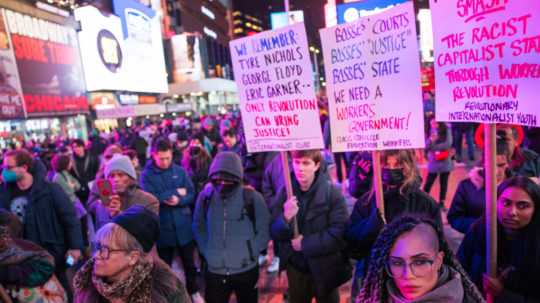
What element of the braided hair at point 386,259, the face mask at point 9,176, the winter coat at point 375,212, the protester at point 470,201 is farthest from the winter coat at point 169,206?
the braided hair at point 386,259

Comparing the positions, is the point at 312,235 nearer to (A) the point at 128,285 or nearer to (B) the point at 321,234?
(B) the point at 321,234

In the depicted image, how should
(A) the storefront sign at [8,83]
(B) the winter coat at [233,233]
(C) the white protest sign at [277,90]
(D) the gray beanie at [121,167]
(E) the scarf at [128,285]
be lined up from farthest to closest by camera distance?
1. (A) the storefront sign at [8,83]
2. (D) the gray beanie at [121,167]
3. (B) the winter coat at [233,233]
4. (C) the white protest sign at [277,90]
5. (E) the scarf at [128,285]

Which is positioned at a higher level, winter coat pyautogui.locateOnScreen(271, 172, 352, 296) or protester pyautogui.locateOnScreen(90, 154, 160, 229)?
protester pyautogui.locateOnScreen(90, 154, 160, 229)

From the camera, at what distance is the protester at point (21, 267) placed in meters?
2.98

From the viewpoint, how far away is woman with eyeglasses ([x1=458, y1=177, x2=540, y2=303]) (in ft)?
8.05

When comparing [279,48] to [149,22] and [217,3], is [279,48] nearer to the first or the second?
[149,22]

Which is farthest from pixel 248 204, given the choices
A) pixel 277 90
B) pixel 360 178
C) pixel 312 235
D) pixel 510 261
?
pixel 510 261

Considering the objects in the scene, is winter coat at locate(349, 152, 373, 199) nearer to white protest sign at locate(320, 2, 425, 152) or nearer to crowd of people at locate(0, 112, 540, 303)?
crowd of people at locate(0, 112, 540, 303)

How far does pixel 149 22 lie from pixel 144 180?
23.8m

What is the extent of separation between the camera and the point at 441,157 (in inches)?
294

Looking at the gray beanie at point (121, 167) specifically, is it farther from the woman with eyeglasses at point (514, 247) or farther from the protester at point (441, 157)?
the protester at point (441, 157)

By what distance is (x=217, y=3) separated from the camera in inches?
3548

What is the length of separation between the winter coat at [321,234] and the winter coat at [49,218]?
226cm

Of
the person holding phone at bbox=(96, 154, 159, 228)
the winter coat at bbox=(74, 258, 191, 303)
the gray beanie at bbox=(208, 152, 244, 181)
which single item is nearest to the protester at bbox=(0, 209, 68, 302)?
the person holding phone at bbox=(96, 154, 159, 228)
